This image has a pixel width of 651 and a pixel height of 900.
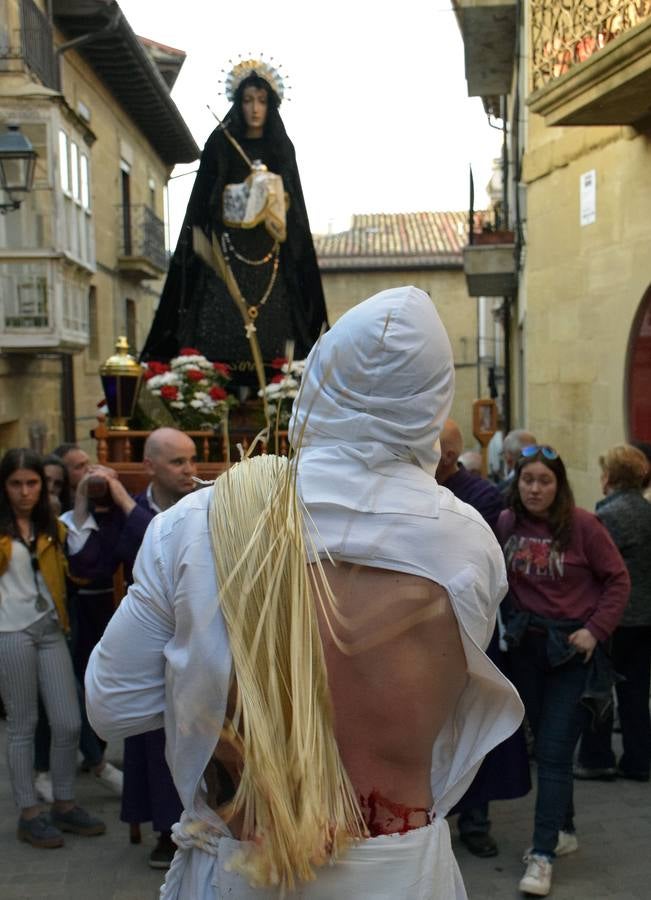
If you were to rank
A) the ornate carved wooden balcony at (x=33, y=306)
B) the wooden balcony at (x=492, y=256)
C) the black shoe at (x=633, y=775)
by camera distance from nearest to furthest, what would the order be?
the black shoe at (x=633, y=775) → the wooden balcony at (x=492, y=256) → the ornate carved wooden balcony at (x=33, y=306)

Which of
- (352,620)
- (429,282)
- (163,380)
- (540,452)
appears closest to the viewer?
(352,620)

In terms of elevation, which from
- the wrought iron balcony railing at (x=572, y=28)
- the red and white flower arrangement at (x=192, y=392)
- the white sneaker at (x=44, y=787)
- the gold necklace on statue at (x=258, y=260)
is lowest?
the white sneaker at (x=44, y=787)

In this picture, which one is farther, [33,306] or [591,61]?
[33,306]

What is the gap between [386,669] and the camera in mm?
1672

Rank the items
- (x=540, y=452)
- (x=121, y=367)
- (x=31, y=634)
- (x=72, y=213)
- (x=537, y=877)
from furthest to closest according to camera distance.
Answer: (x=72, y=213), (x=121, y=367), (x=31, y=634), (x=540, y=452), (x=537, y=877)

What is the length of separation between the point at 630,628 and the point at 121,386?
3.22 meters

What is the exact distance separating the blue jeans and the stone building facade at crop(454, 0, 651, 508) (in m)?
4.16

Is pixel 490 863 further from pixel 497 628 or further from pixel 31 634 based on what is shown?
pixel 31 634

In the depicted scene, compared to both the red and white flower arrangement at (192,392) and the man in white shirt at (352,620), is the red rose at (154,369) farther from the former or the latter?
the man in white shirt at (352,620)

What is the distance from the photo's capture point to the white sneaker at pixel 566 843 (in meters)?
4.29

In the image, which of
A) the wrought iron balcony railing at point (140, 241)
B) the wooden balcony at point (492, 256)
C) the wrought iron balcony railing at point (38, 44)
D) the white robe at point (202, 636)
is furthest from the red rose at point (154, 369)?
the wrought iron balcony railing at point (140, 241)

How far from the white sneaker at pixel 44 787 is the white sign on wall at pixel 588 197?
6.07 meters

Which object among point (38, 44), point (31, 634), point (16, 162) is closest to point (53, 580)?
point (31, 634)

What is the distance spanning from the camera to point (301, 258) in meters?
7.79
